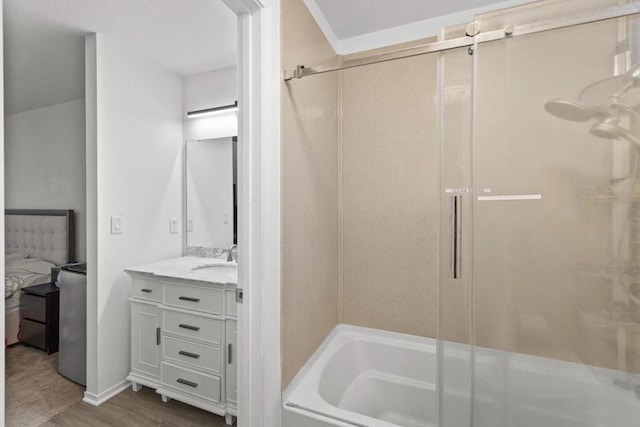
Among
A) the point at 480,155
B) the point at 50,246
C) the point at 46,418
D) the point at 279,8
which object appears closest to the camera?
the point at 480,155

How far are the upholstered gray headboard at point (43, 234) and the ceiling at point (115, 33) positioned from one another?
133 centimetres

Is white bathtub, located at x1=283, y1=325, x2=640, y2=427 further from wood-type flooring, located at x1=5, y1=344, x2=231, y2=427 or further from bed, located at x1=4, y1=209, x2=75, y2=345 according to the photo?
bed, located at x1=4, y1=209, x2=75, y2=345

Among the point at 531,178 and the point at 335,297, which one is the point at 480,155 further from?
the point at 335,297

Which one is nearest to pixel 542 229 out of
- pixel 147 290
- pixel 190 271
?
pixel 190 271

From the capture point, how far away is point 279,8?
4.33 feet

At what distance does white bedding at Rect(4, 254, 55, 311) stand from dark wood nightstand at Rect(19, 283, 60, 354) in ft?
0.23

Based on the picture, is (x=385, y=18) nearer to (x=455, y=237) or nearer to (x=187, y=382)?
(x=455, y=237)

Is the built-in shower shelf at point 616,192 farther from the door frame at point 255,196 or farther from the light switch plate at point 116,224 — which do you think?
the light switch plate at point 116,224

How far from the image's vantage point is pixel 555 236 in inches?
40.3

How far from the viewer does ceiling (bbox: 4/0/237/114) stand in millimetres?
1852

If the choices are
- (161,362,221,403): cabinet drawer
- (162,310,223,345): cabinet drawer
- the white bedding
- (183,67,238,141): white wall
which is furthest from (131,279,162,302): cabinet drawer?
the white bedding

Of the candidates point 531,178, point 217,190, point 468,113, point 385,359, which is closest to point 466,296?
point 531,178

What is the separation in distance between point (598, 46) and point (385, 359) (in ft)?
5.77

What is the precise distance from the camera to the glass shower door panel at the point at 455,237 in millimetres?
1119
